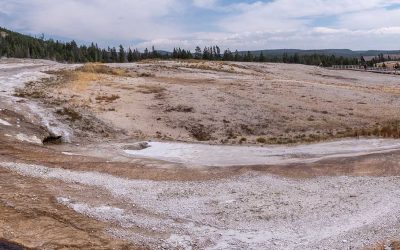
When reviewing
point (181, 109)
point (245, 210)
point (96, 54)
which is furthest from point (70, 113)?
point (96, 54)

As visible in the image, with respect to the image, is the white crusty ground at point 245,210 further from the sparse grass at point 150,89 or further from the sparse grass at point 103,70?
the sparse grass at point 103,70

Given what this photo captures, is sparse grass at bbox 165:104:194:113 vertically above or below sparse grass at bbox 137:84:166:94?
below

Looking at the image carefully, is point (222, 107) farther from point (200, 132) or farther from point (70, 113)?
point (70, 113)

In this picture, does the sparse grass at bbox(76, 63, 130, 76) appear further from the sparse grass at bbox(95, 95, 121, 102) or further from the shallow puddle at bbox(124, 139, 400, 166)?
the shallow puddle at bbox(124, 139, 400, 166)

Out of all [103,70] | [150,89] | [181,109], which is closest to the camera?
[181,109]

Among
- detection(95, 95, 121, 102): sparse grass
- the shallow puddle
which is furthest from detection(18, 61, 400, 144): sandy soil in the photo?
the shallow puddle

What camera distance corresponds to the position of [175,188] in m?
18.5

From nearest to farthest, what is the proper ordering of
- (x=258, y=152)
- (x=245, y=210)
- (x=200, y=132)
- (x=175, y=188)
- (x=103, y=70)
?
(x=245, y=210) < (x=175, y=188) < (x=258, y=152) < (x=200, y=132) < (x=103, y=70)

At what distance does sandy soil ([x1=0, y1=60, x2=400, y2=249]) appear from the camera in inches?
545

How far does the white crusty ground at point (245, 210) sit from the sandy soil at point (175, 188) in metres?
0.04

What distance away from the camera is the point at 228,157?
24.2 metres

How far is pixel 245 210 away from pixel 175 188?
360 centimetres

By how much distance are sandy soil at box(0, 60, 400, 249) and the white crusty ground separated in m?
0.04

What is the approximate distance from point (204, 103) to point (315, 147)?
16.1m
